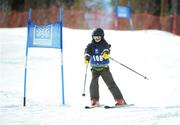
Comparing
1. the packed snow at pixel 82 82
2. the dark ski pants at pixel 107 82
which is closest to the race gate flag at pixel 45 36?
the dark ski pants at pixel 107 82

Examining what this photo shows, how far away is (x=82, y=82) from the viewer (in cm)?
1602

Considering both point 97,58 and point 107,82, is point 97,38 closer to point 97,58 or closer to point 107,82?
point 97,58

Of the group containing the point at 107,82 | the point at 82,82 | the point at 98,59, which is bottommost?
the point at 82,82

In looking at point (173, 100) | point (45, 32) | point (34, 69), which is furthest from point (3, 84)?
point (173, 100)

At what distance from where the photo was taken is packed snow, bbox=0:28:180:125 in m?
9.48

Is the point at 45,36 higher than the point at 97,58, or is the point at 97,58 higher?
the point at 45,36

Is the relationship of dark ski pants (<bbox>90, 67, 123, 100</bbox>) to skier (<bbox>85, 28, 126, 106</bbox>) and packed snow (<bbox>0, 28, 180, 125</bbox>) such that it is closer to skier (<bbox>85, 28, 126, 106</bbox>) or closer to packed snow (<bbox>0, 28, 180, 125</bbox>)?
skier (<bbox>85, 28, 126, 106</bbox>)

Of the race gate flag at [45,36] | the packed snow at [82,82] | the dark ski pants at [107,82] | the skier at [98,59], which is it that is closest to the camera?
the packed snow at [82,82]

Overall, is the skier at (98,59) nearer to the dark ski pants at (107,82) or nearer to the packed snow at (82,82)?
the dark ski pants at (107,82)

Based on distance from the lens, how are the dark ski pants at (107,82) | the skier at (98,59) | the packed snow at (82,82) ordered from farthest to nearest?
the dark ski pants at (107,82), the skier at (98,59), the packed snow at (82,82)

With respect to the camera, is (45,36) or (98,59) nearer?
(98,59)

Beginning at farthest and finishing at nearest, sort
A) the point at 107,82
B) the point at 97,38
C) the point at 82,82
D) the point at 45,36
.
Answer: the point at 82,82
the point at 45,36
the point at 107,82
the point at 97,38

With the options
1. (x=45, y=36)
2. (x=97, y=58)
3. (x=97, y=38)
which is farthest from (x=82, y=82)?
(x=97, y=38)

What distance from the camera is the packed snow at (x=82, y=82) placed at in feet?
31.1
